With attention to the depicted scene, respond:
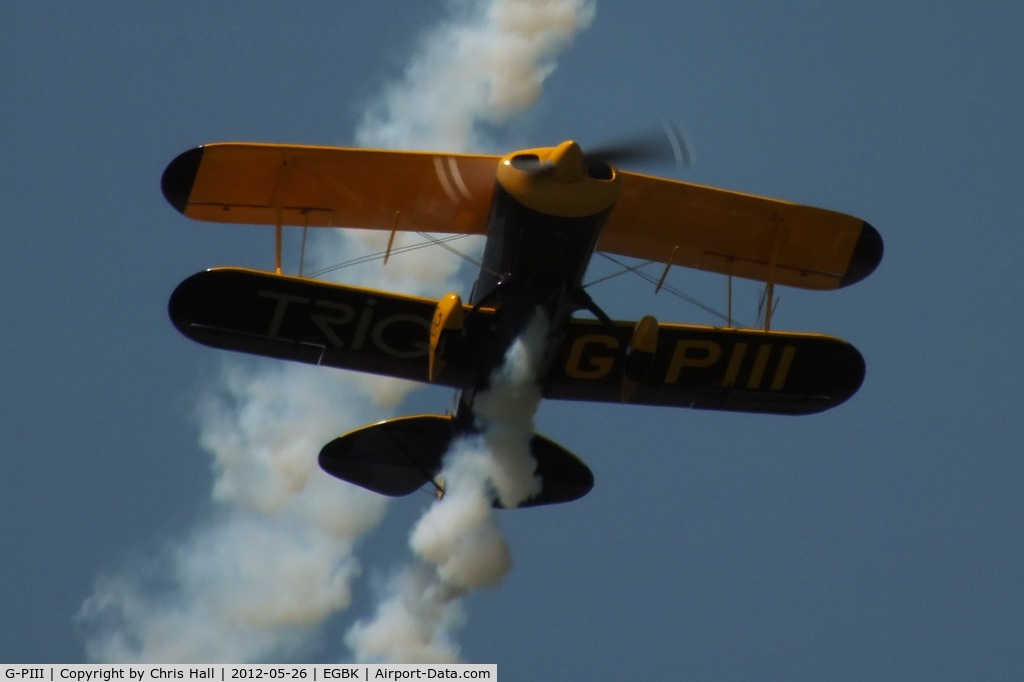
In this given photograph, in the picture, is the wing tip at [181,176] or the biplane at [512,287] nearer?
the biplane at [512,287]

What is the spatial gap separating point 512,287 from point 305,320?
1.93m

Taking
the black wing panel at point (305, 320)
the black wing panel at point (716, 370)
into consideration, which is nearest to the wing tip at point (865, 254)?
the black wing panel at point (716, 370)

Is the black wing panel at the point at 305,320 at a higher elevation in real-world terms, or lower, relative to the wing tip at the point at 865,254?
lower

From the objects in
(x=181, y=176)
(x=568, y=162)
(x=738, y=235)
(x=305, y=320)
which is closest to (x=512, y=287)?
(x=568, y=162)

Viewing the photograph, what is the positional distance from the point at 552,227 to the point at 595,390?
→ 7.87 feet

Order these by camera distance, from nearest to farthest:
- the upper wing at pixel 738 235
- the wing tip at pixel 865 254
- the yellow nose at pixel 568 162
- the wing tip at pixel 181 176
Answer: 1. the yellow nose at pixel 568 162
2. the wing tip at pixel 181 176
3. the upper wing at pixel 738 235
4. the wing tip at pixel 865 254

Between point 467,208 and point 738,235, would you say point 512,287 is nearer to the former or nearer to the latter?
point 467,208

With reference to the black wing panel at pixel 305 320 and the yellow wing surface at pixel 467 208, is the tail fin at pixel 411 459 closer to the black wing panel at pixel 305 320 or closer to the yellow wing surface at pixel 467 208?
the black wing panel at pixel 305 320

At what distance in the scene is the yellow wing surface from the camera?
17.1 m

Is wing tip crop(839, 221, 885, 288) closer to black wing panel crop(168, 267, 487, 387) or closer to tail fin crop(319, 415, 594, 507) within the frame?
tail fin crop(319, 415, 594, 507)

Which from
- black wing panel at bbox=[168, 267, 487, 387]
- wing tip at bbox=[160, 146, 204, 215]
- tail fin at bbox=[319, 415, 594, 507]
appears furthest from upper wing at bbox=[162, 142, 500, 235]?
tail fin at bbox=[319, 415, 594, 507]

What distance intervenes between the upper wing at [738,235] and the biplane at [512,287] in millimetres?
19

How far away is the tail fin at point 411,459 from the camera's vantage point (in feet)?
58.3

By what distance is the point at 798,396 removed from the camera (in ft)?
58.0
